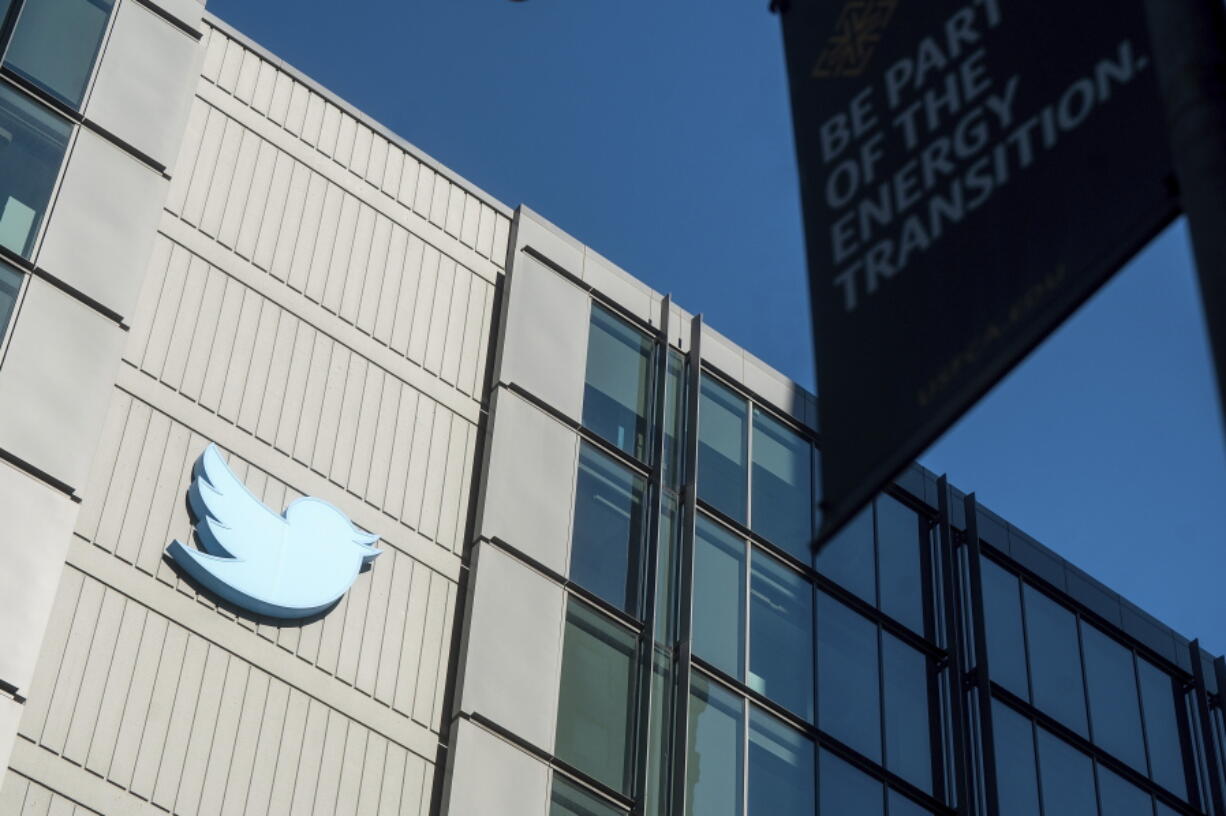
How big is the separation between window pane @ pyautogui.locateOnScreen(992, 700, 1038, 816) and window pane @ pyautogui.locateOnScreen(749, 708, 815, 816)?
428cm

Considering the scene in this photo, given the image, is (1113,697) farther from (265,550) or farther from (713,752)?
(265,550)

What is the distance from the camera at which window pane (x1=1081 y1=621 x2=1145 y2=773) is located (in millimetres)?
30500

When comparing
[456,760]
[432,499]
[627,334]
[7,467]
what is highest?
[627,334]

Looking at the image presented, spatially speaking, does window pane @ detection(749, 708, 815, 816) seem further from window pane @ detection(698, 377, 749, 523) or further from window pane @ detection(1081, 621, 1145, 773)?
window pane @ detection(1081, 621, 1145, 773)

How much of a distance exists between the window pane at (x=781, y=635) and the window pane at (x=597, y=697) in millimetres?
2453

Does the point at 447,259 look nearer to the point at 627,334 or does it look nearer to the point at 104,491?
the point at 627,334


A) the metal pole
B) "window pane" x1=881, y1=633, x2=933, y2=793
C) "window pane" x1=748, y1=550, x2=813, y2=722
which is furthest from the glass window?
the metal pole

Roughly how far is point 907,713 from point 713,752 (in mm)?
4626

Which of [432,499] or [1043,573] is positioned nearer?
[432,499]

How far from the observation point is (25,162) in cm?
2056

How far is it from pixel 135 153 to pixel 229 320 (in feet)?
7.20

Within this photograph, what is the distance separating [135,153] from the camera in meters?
21.7

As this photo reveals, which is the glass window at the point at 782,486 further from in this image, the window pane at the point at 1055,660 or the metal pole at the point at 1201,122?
the metal pole at the point at 1201,122

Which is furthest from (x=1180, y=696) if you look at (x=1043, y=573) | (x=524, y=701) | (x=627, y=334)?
(x=524, y=701)
